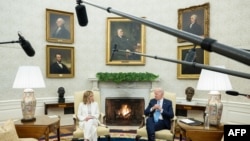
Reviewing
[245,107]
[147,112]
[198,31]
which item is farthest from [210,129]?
[198,31]

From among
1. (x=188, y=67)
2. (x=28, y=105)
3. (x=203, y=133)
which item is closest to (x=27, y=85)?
(x=28, y=105)

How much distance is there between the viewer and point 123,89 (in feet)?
23.6

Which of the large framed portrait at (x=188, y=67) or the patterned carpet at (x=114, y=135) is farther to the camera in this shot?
the large framed portrait at (x=188, y=67)

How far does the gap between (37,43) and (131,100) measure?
10.8ft

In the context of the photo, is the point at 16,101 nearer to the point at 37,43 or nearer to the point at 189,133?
the point at 37,43

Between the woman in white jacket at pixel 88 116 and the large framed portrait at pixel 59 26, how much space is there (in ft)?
8.49

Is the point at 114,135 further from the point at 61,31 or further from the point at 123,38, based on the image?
the point at 61,31

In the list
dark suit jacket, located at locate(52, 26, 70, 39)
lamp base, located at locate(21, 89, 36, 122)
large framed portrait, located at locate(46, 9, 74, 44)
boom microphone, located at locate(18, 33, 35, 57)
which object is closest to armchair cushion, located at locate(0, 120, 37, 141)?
lamp base, located at locate(21, 89, 36, 122)

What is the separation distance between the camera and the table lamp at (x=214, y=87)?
146 inches

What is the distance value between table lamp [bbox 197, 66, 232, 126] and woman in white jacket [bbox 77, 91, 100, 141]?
222cm

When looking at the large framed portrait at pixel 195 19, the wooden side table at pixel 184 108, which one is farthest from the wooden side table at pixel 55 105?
the large framed portrait at pixel 195 19

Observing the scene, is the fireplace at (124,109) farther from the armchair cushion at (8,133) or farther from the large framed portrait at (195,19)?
the armchair cushion at (8,133)

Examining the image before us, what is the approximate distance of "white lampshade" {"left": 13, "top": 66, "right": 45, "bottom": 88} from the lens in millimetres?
4336

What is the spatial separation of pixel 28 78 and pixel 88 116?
1.42 meters
